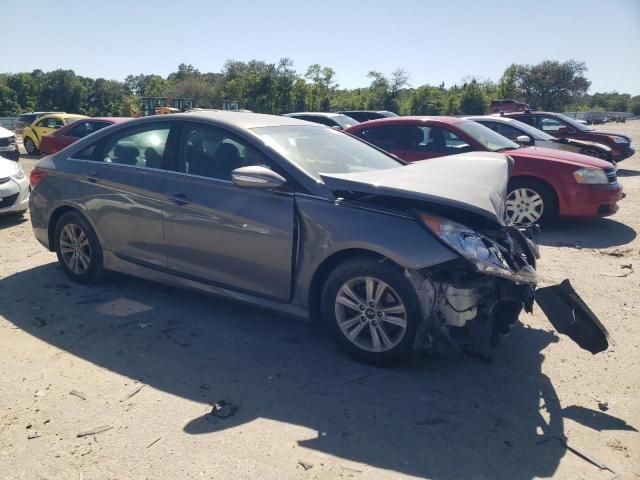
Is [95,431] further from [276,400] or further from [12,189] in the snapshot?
[12,189]

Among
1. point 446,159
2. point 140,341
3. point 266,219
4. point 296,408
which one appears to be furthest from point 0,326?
point 446,159

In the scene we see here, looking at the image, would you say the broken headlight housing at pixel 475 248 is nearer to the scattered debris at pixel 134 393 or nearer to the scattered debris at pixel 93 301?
the scattered debris at pixel 134 393

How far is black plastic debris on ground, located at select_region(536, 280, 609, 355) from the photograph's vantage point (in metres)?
3.26

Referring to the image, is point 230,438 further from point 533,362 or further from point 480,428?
point 533,362

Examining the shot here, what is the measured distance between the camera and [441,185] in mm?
3561

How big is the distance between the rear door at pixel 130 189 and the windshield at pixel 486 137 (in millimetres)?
4908

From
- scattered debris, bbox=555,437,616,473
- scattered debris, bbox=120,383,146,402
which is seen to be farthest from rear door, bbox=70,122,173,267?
scattered debris, bbox=555,437,616,473

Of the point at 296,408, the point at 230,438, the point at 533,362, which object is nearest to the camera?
the point at 230,438

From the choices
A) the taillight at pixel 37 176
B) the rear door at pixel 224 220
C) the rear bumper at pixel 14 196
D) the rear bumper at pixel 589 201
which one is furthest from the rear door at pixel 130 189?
the rear bumper at pixel 589 201

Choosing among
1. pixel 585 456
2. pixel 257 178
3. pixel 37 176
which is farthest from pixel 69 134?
pixel 585 456

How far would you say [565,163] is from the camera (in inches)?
291

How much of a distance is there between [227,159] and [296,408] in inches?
79.9

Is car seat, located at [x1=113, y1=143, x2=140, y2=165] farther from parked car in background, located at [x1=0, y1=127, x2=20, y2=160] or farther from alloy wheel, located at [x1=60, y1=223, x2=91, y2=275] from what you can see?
parked car in background, located at [x1=0, y1=127, x2=20, y2=160]

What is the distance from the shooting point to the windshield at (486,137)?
7.74 meters
